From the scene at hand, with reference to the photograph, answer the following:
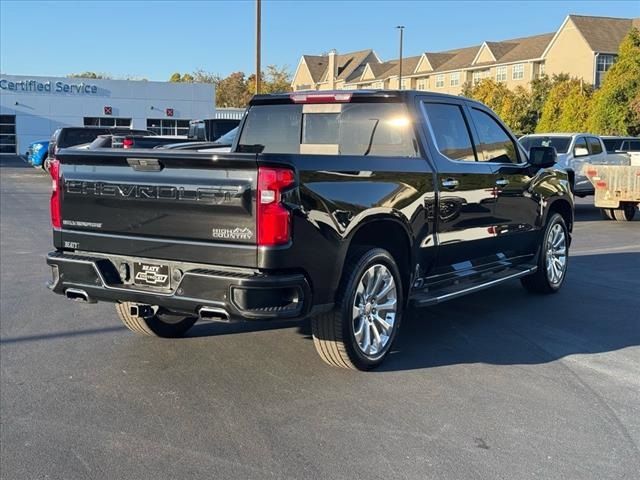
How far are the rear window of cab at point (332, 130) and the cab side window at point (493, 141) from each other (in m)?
1.14

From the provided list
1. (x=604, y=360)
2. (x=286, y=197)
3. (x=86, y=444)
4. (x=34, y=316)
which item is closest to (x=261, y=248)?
(x=286, y=197)

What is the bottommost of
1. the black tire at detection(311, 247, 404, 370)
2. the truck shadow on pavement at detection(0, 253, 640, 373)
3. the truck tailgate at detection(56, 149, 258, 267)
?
the truck shadow on pavement at detection(0, 253, 640, 373)

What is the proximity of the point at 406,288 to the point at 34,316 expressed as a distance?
141 inches

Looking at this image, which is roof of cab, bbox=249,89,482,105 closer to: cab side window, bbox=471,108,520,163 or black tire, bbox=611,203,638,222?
cab side window, bbox=471,108,520,163

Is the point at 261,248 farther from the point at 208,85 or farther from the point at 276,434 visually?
the point at 208,85

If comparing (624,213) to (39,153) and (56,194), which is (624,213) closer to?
(56,194)

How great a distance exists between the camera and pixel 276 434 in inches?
169

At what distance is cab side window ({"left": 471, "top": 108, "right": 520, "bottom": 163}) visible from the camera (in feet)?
22.8

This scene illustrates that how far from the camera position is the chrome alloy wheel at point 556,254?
8.12 meters

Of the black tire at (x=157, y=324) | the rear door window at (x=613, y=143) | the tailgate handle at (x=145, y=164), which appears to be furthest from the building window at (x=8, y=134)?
the tailgate handle at (x=145, y=164)

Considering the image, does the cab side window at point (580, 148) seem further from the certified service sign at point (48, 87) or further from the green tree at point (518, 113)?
the certified service sign at point (48, 87)

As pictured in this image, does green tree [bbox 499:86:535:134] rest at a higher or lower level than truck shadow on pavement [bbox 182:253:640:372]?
higher

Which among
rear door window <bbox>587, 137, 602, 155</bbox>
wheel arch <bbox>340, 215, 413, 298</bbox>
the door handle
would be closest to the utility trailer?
rear door window <bbox>587, 137, 602, 155</bbox>

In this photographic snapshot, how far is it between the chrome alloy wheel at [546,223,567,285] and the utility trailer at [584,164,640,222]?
8.07 meters
